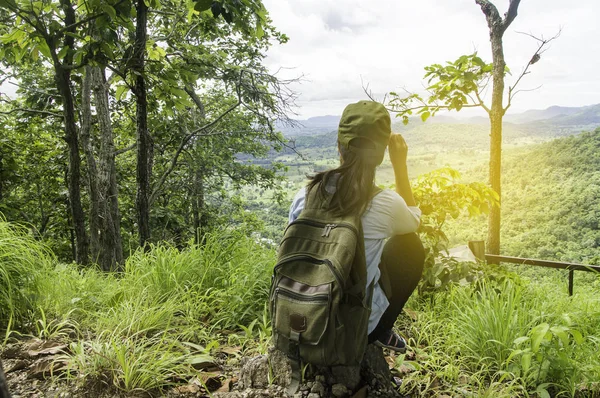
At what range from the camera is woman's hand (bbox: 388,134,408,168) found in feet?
5.56

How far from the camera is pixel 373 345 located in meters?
1.74

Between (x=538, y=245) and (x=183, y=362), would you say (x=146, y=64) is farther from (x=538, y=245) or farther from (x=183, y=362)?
(x=538, y=245)

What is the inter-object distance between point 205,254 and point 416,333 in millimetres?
1564

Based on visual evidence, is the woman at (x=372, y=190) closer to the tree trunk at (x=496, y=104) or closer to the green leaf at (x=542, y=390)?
the green leaf at (x=542, y=390)

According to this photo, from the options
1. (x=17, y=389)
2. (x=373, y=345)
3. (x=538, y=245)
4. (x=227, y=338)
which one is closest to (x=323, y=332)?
(x=373, y=345)

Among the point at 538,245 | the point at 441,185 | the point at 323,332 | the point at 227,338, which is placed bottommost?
the point at 538,245

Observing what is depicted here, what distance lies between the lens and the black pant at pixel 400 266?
173cm

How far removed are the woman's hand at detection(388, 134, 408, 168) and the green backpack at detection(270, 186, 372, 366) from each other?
0.45m

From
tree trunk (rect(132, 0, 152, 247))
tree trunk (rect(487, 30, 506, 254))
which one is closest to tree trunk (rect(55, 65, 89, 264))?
tree trunk (rect(132, 0, 152, 247))

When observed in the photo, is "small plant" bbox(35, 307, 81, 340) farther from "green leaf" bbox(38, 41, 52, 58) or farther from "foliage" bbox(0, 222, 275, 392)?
"green leaf" bbox(38, 41, 52, 58)

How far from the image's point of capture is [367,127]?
4.94 feet

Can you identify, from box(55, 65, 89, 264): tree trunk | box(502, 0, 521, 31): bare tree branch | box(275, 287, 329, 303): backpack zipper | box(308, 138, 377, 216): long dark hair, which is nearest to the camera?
box(275, 287, 329, 303): backpack zipper

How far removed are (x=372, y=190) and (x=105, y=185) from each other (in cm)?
459

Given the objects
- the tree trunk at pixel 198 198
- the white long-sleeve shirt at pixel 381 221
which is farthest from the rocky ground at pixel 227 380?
the tree trunk at pixel 198 198
